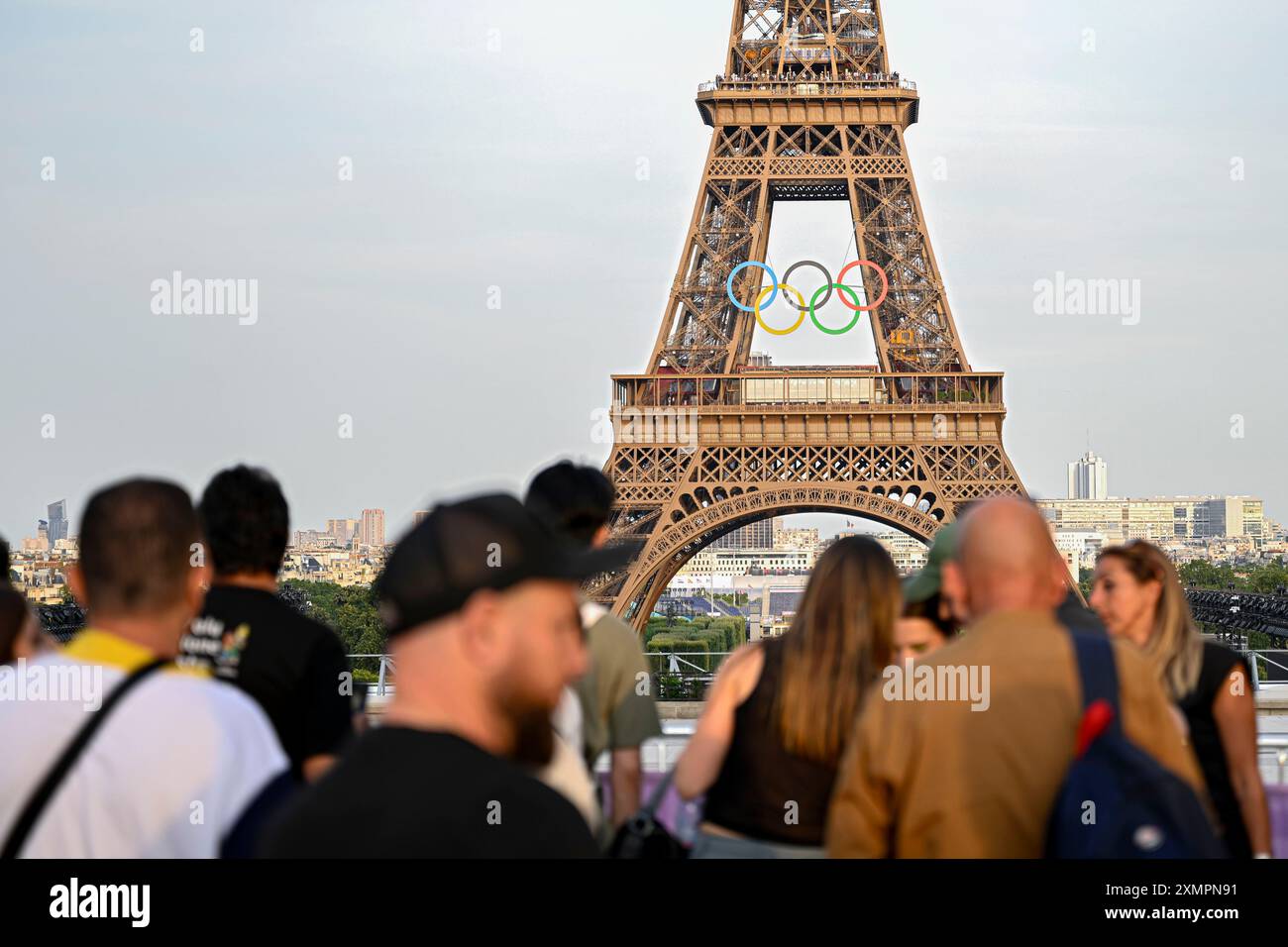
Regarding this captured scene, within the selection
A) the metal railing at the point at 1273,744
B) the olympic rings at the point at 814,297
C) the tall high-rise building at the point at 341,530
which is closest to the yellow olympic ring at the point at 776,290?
the olympic rings at the point at 814,297

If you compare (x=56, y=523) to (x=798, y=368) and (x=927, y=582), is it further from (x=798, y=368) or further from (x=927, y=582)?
(x=927, y=582)

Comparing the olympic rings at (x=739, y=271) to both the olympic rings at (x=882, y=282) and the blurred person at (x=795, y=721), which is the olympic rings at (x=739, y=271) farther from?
the blurred person at (x=795, y=721)

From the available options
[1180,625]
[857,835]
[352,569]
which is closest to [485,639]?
[857,835]

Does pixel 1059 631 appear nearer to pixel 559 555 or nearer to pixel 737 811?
pixel 737 811

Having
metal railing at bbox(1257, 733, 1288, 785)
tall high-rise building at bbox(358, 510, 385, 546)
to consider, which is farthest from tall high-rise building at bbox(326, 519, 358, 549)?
metal railing at bbox(1257, 733, 1288, 785)

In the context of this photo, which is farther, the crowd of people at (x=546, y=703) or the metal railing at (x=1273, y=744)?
the metal railing at (x=1273, y=744)

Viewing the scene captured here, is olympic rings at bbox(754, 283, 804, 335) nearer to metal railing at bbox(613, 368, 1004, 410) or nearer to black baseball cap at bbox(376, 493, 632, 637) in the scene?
metal railing at bbox(613, 368, 1004, 410)
